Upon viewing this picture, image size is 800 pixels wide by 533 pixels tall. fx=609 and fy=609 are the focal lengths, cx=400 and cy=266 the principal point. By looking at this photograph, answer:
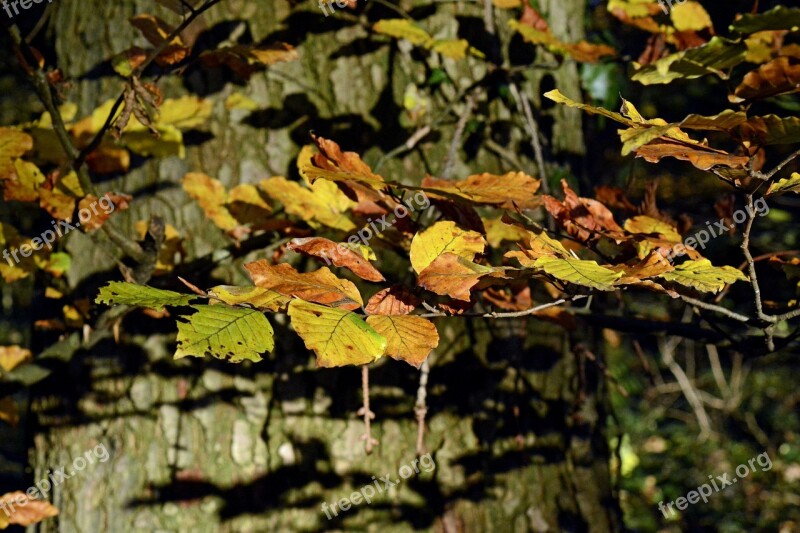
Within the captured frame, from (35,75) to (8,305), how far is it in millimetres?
4303

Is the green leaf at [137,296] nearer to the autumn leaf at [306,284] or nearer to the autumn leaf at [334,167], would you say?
the autumn leaf at [306,284]

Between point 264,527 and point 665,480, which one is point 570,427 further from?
point 665,480

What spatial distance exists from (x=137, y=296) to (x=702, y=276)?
2.00 ft

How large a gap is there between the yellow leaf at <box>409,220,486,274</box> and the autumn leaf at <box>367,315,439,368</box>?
103mm

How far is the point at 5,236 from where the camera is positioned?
1.16 metres

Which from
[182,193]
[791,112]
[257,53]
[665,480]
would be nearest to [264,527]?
[182,193]

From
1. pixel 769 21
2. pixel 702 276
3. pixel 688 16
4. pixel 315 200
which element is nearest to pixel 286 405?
pixel 315 200

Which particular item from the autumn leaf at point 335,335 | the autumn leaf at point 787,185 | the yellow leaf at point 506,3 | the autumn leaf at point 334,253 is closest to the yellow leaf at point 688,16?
the yellow leaf at point 506,3

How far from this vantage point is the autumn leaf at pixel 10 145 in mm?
1021

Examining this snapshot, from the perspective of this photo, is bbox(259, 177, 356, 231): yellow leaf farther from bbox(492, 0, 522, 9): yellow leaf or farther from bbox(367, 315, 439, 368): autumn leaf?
bbox(492, 0, 522, 9): yellow leaf

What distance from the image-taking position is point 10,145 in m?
1.02

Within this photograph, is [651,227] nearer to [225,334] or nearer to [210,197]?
[225,334]

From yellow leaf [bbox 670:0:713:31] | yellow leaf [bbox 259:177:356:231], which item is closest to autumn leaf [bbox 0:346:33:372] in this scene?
yellow leaf [bbox 259:177:356:231]

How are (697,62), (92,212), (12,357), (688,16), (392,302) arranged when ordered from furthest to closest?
(688,16), (12,357), (92,212), (697,62), (392,302)
